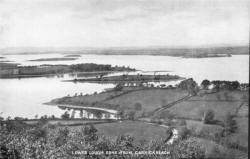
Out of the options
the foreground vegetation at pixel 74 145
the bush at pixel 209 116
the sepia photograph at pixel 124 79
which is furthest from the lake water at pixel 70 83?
the bush at pixel 209 116

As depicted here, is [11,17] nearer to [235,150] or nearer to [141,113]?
[141,113]

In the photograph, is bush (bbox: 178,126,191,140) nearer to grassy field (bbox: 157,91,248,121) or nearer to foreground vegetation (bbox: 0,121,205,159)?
foreground vegetation (bbox: 0,121,205,159)

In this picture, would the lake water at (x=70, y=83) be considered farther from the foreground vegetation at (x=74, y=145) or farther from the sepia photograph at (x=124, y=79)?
the foreground vegetation at (x=74, y=145)

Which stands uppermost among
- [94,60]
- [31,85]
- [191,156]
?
[94,60]

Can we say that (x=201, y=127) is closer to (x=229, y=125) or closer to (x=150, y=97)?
(x=229, y=125)

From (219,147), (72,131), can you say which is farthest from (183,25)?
(72,131)

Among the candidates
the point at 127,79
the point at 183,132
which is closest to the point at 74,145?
the point at 127,79
